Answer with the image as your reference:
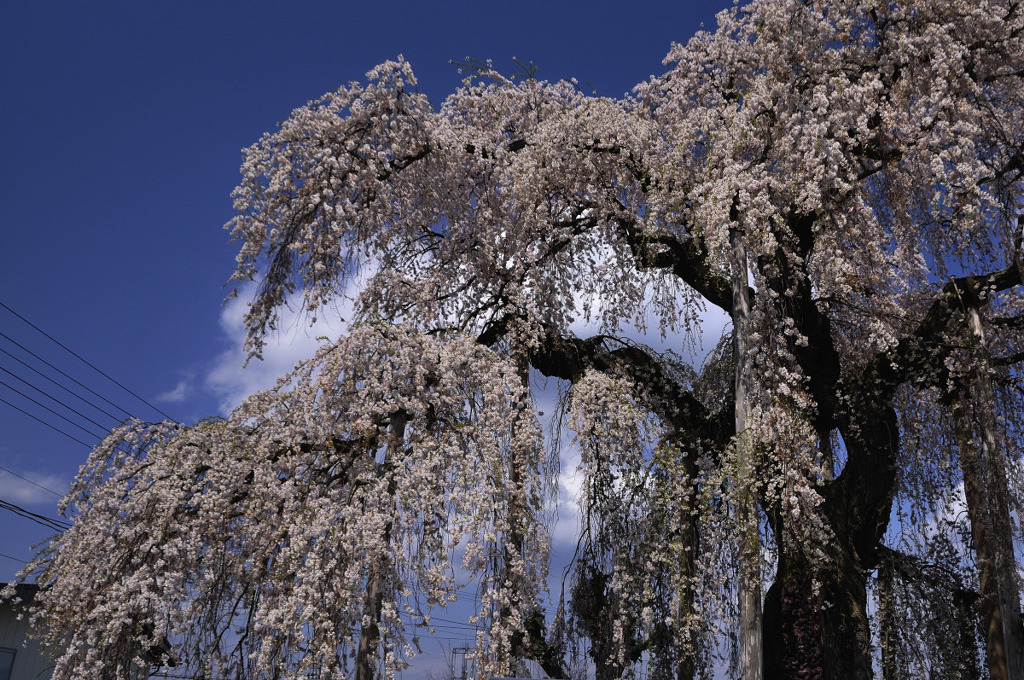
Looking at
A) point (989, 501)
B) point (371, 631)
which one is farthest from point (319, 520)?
point (989, 501)

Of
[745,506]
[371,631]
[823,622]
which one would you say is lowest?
[371,631]

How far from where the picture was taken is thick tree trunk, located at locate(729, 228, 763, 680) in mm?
5898

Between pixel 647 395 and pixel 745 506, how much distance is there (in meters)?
2.05

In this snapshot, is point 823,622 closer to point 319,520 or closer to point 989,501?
point 989,501

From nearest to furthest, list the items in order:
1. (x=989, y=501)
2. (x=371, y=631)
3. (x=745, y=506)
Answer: (x=371, y=631), (x=745, y=506), (x=989, y=501)

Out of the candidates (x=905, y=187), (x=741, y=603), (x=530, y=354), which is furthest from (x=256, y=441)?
(x=905, y=187)

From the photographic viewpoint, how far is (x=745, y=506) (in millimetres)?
6559

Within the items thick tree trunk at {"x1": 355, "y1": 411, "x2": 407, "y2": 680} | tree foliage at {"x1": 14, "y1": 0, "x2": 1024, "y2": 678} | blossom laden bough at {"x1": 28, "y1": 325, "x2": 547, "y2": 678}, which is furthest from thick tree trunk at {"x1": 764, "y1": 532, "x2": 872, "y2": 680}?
thick tree trunk at {"x1": 355, "y1": 411, "x2": 407, "y2": 680}

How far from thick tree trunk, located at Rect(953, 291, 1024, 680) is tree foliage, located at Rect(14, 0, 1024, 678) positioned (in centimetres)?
4

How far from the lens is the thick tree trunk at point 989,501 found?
6871 mm

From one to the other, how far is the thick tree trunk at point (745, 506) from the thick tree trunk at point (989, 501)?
2.11 meters

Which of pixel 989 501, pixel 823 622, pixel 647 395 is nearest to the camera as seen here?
pixel 823 622

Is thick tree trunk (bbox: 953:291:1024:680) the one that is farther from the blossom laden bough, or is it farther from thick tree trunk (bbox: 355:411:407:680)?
thick tree trunk (bbox: 355:411:407:680)

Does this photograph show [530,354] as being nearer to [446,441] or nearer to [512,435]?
[512,435]
